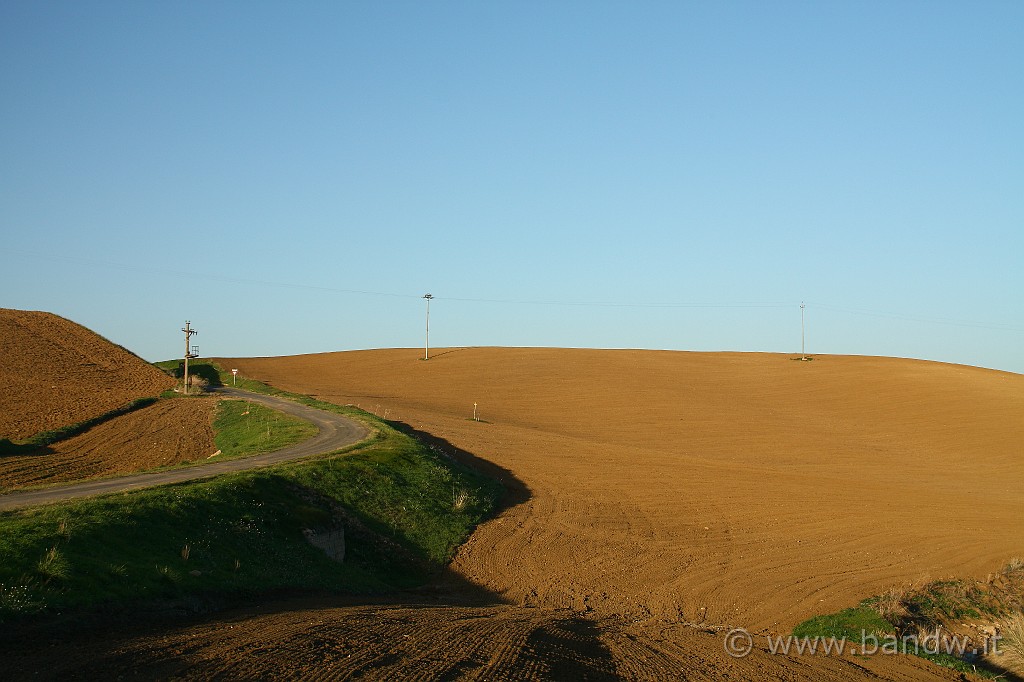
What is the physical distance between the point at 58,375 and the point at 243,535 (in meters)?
41.7

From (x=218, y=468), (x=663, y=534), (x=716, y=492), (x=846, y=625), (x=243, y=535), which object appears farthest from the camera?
(x=716, y=492)

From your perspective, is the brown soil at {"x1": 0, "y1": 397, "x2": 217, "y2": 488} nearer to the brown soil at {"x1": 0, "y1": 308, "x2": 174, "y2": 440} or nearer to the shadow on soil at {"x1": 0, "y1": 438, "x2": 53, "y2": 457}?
the shadow on soil at {"x1": 0, "y1": 438, "x2": 53, "y2": 457}

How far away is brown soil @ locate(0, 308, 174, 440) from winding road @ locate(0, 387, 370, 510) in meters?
11.5

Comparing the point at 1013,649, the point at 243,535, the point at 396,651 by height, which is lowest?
the point at 1013,649

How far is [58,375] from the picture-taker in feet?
165

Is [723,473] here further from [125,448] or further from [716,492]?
[125,448]

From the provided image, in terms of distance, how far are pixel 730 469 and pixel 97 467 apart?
24937 mm

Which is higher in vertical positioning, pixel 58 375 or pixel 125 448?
pixel 58 375

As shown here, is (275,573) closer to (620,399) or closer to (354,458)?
(354,458)

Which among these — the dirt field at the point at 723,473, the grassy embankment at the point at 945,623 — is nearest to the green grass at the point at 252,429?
the dirt field at the point at 723,473

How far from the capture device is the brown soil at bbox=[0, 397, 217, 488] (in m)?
28.1

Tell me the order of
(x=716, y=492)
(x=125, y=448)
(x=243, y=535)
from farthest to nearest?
(x=125, y=448)
(x=716, y=492)
(x=243, y=535)

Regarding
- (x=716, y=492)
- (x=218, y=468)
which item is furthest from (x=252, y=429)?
(x=716, y=492)

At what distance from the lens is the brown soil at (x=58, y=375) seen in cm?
4044
